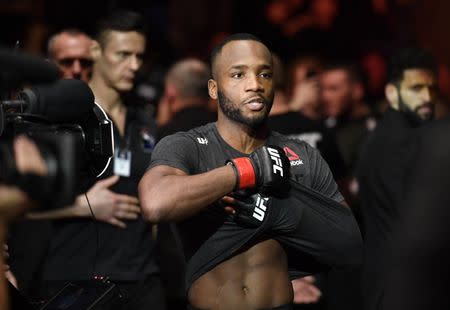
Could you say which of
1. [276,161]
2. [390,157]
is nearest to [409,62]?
[390,157]

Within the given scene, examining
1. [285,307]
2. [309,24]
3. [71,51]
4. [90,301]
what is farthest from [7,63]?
Answer: [309,24]

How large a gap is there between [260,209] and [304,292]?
5.88 ft

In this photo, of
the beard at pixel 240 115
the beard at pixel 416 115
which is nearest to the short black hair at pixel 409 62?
the beard at pixel 416 115

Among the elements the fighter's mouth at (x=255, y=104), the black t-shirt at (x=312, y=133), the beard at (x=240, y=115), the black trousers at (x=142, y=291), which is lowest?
the black trousers at (x=142, y=291)

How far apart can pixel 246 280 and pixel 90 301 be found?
668 millimetres

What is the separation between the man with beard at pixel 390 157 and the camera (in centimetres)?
531

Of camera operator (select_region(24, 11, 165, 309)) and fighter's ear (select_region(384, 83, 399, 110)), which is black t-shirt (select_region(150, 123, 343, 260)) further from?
fighter's ear (select_region(384, 83, 399, 110))

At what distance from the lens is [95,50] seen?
5.40m

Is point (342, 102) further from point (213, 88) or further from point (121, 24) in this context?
point (213, 88)

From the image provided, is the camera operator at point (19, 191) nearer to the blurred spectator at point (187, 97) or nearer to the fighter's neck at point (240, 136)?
the fighter's neck at point (240, 136)

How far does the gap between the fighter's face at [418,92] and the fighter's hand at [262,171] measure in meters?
2.26

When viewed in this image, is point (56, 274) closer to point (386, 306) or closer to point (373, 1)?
point (386, 306)

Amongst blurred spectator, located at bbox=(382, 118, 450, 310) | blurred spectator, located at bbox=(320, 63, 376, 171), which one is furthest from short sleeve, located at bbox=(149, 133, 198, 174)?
blurred spectator, located at bbox=(320, 63, 376, 171)

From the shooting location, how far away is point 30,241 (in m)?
3.72
